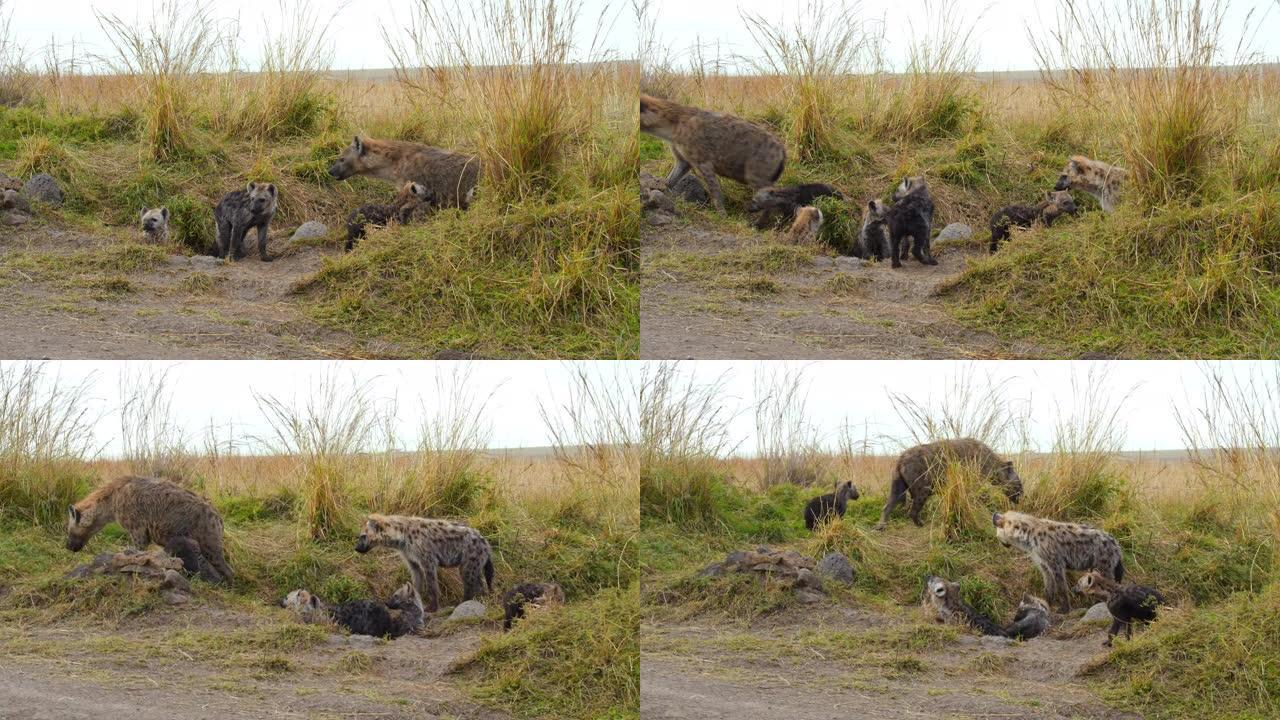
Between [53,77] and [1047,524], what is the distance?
10.8 metres

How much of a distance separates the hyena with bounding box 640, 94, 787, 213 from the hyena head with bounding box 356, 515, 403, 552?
3.56 meters

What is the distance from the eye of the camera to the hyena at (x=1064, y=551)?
8.39 m

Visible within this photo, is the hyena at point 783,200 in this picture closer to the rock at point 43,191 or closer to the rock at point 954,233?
the rock at point 954,233

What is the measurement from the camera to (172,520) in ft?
28.2

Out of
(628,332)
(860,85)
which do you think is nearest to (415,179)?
(628,332)

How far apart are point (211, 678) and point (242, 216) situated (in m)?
3.80

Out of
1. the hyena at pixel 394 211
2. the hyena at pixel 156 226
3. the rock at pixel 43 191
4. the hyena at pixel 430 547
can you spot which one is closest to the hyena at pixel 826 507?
the hyena at pixel 430 547

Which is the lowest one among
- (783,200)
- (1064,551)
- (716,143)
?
(1064,551)

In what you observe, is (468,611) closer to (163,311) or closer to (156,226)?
(163,311)

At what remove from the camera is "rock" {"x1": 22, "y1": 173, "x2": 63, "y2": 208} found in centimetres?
1012

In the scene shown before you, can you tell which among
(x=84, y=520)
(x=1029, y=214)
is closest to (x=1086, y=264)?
(x=1029, y=214)

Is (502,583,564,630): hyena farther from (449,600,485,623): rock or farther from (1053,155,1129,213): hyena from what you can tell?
(1053,155,1129,213): hyena

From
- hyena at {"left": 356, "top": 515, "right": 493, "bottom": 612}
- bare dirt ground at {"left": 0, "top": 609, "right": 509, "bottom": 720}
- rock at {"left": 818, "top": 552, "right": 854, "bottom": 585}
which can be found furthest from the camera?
rock at {"left": 818, "top": 552, "right": 854, "bottom": 585}

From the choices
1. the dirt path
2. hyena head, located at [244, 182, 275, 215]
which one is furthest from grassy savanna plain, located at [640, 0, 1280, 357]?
hyena head, located at [244, 182, 275, 215]
